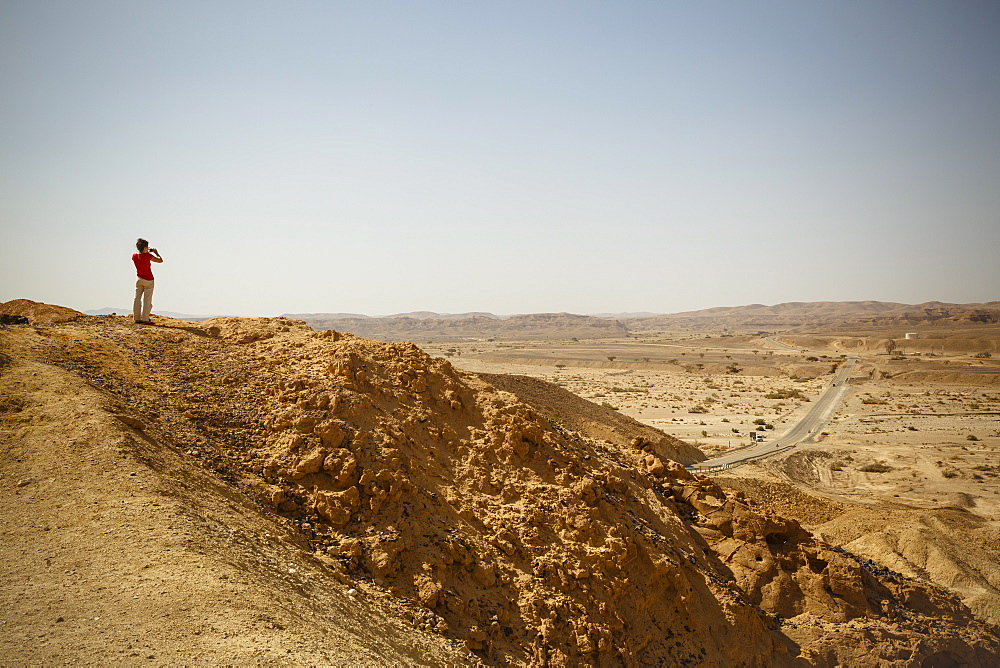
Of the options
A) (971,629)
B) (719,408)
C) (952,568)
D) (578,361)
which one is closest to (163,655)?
(971,629)

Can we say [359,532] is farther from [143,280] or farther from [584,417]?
[584,417]

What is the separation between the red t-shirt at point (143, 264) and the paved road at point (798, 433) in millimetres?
20546

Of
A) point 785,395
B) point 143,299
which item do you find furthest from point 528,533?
point 785,395

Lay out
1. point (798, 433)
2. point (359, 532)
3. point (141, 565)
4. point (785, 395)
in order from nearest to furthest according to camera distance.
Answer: point (141, 565), point (359, 532), point (798, 433), point (785, 395)

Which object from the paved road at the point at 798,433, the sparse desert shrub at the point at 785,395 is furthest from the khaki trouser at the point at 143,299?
the sparse desert shrub at the point at 785,395

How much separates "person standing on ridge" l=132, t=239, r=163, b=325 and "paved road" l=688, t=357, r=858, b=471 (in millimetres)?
20354

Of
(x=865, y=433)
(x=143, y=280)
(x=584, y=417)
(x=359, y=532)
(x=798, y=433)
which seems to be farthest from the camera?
(x=865, y=433)

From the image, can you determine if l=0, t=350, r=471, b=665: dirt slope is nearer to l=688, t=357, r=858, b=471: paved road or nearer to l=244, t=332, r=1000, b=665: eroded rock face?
l=244, t=332, r=1000, b=665: eroded rock face

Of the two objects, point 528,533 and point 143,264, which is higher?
point 143,264

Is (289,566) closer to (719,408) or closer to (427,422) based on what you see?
(427,422)

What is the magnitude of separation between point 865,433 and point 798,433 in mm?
4347

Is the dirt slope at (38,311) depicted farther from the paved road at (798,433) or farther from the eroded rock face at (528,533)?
the paved road at (798,433)

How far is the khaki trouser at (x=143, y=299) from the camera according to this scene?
10.9m

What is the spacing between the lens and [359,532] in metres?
6.94
